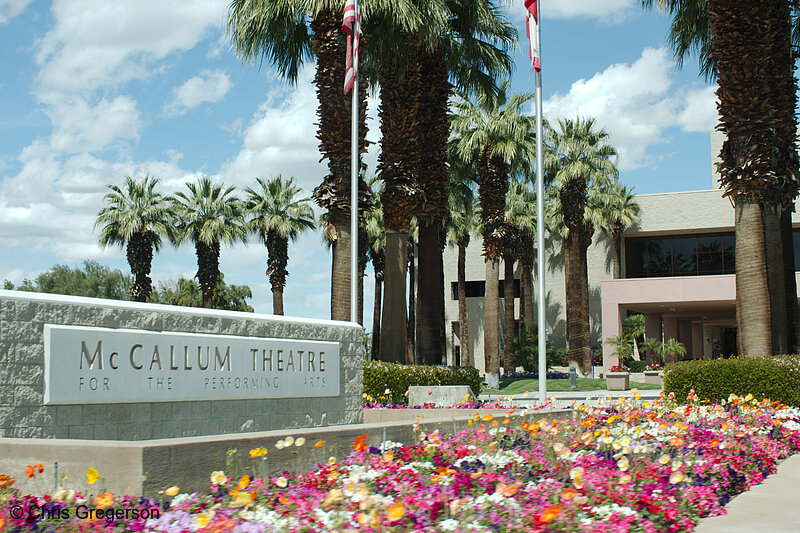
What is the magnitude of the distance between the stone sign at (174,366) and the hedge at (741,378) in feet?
30.9

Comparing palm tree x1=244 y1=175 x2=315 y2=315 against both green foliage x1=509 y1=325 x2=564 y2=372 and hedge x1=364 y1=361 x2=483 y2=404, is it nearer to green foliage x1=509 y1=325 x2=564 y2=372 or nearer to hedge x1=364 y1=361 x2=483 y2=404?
green foliage x1=509 y1=325 x2=564 y2=372

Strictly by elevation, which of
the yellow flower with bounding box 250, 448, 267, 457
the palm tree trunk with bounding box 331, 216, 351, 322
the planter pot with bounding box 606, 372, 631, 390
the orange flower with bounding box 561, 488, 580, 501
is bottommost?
the planter pot with bounding box 606, 372, 631, 390

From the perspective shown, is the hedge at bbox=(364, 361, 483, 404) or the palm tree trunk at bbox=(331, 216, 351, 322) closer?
the hedge at bbox=(364, 361, 483, 404)

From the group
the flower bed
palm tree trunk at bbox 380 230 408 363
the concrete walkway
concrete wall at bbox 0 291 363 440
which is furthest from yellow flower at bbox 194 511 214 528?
palm tree trunk at bbox 380 230 408 363

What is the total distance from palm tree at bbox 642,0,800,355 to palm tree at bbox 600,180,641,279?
91.9 feet

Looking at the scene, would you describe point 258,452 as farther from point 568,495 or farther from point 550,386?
point 550,386

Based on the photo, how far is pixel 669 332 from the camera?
5047 centimetres

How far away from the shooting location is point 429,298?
893 inches

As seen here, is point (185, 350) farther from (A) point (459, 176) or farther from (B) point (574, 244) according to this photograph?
(B) point (574, 244)

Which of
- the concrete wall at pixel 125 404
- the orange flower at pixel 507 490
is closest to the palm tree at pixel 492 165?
the concrete wall at pixel 125 404

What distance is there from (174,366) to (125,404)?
653 mm

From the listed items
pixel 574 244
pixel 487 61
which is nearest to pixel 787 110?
pixel 487 61

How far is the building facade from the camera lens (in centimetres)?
4069

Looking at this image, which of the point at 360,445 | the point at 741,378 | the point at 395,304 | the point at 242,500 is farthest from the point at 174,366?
the point at 395,304
